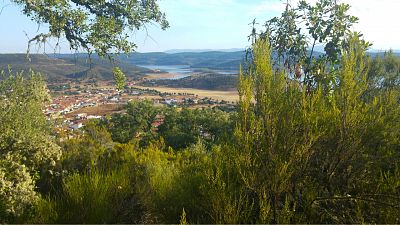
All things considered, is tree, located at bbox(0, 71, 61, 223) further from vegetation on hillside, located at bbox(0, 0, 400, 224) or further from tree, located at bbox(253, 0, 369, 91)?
tree, located at bbox(253, 0, 369, 91)

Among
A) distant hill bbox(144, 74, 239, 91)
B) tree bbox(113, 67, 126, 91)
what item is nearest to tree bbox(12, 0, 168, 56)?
tree bbox(113, 67, 126, 91)

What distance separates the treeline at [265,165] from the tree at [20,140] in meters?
0.02

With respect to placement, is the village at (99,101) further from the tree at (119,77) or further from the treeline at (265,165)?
the treeline at (265,165)

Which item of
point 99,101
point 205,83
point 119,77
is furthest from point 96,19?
point 205,83

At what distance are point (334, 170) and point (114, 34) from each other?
4510mm

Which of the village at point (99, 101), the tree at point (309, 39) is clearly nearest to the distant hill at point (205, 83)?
the village at point (99, 101)

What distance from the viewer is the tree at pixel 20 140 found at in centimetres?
629

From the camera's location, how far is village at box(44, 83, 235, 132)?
7744 cm

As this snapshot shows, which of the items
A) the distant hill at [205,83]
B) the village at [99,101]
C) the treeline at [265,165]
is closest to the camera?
the treeline at [265,165]

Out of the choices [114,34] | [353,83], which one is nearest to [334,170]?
[353,83]

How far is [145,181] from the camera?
7457 millimetres

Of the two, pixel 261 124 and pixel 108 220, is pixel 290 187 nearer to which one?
pixel 261 124

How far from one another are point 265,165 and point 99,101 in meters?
102

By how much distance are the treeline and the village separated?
194ft
